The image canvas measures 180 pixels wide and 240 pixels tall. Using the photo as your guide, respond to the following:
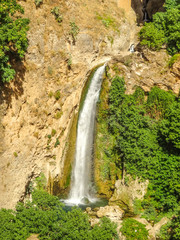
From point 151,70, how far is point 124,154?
796 cm

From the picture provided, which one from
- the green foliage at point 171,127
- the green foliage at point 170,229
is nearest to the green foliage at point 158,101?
the green foliage at point 171,127

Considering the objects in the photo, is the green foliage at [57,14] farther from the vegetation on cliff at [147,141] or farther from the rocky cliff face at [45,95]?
the vegetation on cliff at [147,141]

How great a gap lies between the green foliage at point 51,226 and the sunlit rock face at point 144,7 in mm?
30486

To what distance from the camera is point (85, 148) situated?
83.9 ft

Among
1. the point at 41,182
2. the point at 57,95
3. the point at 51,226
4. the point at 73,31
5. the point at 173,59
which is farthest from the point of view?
the point at 73,31

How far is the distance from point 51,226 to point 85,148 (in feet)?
33.8

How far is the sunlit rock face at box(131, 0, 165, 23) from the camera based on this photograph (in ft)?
124

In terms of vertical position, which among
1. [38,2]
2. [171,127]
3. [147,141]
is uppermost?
[38,2]

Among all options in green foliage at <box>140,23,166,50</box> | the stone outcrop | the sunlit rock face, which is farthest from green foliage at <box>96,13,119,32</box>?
the stone outcrop

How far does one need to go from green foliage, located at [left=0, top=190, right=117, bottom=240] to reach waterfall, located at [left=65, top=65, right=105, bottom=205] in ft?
24.3

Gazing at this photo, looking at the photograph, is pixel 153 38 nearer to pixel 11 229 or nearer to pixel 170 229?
pixel 170 229

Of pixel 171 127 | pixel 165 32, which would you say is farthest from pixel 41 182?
pixel 165 32

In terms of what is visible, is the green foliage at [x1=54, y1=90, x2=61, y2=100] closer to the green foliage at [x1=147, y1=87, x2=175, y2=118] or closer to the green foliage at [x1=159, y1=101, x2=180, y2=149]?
the green foliage at [x1=147, y1=87, x2=175, y2=118]

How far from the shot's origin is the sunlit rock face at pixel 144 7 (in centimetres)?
3784
